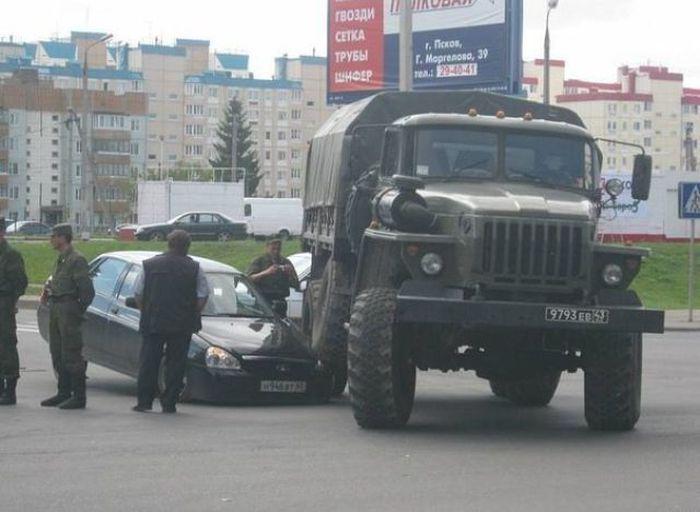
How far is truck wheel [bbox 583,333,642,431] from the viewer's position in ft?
44.7

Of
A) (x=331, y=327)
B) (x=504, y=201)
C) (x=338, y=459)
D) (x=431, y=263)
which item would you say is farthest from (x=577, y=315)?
(x=331, y=327)

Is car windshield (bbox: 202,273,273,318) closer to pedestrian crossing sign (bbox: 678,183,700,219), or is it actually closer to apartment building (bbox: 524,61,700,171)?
pedestrian crossing sign (bbox: 678,183,700,219)

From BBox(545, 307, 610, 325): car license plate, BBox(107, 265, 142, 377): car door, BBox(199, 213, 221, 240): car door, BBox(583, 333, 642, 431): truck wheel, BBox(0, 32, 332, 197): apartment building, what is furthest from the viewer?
BBox(0, 32, 332, 197): apartment building

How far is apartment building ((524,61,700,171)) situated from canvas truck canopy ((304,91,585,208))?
165351 millimetres

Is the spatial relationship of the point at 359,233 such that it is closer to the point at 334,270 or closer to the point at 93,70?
the point at 334,270

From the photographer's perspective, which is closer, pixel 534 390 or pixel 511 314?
pixel 511 314

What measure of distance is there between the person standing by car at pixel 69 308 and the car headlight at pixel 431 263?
3458mm

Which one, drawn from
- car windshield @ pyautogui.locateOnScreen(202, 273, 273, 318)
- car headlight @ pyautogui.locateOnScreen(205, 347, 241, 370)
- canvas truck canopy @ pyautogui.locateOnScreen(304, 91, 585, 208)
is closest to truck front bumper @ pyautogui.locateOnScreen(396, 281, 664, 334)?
car headlight @ pyautogui.locateOnScreen(205, 347, 241, 370)

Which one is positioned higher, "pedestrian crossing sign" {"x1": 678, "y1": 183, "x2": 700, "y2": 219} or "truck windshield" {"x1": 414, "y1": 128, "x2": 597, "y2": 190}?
"truck windshield" {"x1": 414, "y1": 128, "x2": 597, "y2": 190}

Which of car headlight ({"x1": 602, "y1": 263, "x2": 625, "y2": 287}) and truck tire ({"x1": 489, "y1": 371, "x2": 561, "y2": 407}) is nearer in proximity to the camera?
car headlight ({"x1": 602, "y1": 263, "x2": 625, "y2": 287})

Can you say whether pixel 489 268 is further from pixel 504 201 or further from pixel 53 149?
pixel 53 149

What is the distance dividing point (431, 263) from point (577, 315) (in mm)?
1274

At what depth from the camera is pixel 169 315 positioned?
48.1 feet

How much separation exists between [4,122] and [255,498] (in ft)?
434
